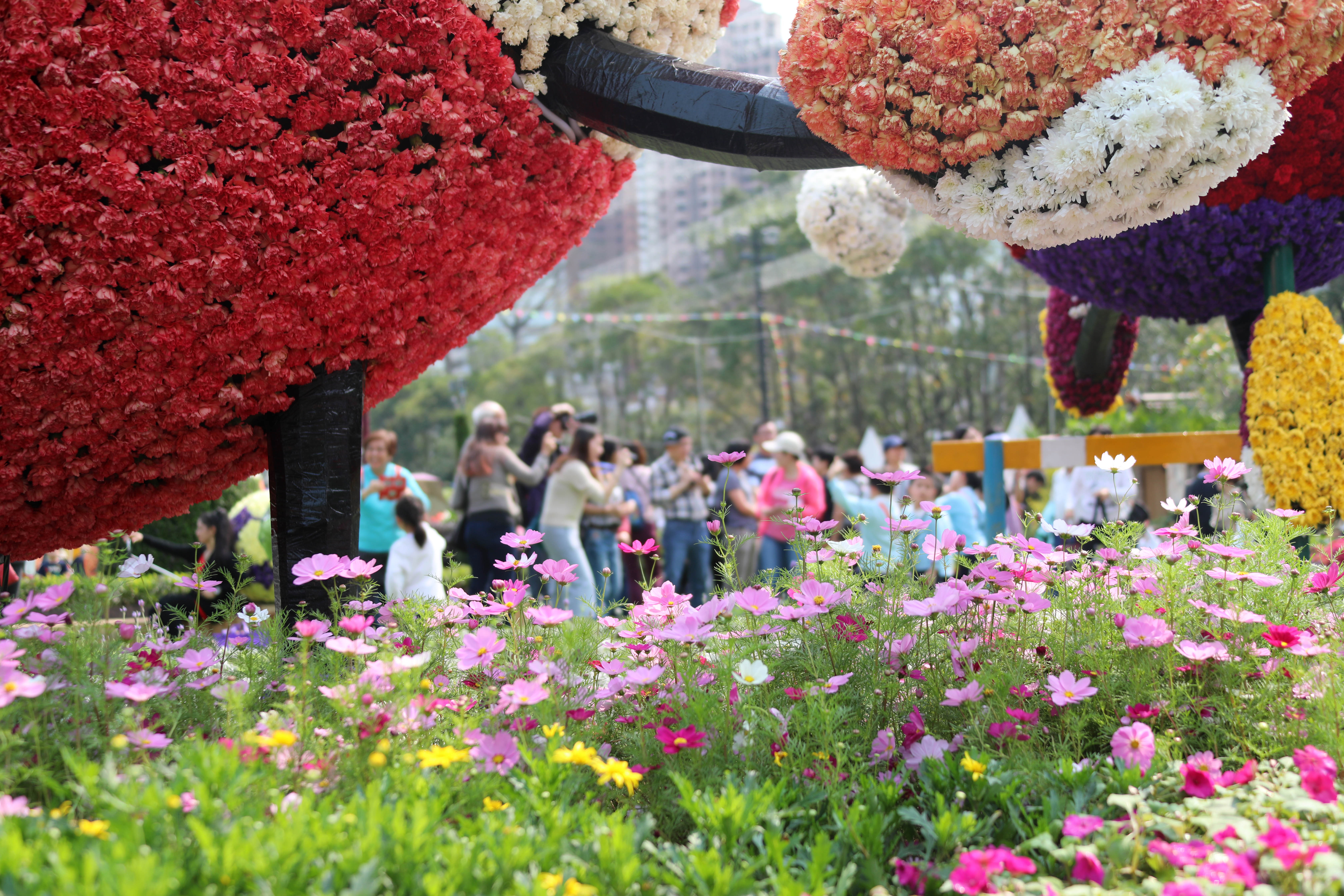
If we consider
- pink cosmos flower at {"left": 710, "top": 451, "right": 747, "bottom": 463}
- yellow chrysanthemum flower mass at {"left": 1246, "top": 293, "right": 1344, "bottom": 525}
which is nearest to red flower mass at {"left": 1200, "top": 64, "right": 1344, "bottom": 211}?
yellow chrysanthemum flower mass at {"left": 1246, "top": 293, "right": 1344, "bottom": 525}

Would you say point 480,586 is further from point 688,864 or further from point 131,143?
point 688,864

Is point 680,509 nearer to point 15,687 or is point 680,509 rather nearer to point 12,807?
point 15,687

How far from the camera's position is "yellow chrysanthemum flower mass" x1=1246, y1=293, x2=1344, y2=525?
9.95 ft

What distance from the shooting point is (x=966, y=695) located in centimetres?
183

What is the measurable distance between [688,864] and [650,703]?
2.07 ft

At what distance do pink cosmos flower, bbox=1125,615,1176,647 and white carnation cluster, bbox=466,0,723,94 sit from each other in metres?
1.80

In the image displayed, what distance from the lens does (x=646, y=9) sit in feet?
8.34

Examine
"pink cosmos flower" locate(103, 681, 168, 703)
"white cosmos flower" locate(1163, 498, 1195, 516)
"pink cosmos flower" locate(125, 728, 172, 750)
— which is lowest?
"pink cosmos flower" locate(125, 728, 172, 750)

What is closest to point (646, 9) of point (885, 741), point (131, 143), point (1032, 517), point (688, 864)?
point (131, 143)

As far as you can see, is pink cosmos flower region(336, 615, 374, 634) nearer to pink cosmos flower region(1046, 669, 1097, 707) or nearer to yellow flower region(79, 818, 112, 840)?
yellow flower region(79, 818, 112, 840)

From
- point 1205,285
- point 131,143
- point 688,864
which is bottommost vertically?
point 688,864

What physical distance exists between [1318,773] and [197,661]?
205 cm

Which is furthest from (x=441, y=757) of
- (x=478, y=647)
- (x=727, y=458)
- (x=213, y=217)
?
(x=213, y=217)

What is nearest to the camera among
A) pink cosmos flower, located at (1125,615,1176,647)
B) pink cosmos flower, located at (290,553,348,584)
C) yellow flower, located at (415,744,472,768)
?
yellow flower, located at (415,744,472,768)
